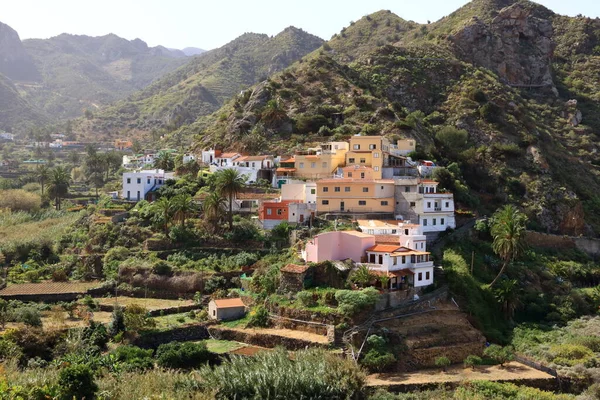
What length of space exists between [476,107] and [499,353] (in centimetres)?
4885

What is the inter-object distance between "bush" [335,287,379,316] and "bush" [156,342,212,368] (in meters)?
8.14

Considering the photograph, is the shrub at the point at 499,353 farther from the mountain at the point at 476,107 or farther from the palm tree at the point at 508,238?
the mountain at the point at 476,107

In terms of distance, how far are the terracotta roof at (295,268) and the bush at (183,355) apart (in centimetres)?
751

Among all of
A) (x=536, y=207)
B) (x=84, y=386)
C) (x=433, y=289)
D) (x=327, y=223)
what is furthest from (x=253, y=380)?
(x=536, y=207)

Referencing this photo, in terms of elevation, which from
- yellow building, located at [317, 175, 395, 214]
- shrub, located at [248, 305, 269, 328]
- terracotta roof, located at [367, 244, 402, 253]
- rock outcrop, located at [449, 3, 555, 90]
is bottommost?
shrub, located at [248, 305, 269, 328]

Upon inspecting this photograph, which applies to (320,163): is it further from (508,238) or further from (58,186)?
(58,186)

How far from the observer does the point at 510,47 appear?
99312 millimetres

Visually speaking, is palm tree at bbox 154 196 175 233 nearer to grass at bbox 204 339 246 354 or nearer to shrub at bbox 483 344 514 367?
grass at bbox 204 339 246 354

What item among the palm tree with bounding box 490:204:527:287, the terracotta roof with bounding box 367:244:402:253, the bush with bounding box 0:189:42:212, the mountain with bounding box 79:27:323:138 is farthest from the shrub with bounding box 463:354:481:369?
the mountain with bounding box 79:27:323:138

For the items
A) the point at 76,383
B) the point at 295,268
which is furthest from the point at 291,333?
the point at 76,383

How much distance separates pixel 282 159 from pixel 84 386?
3792 centimetres

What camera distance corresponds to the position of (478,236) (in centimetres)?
4962

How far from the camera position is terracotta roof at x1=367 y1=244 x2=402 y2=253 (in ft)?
123

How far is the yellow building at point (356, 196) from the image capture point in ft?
156
